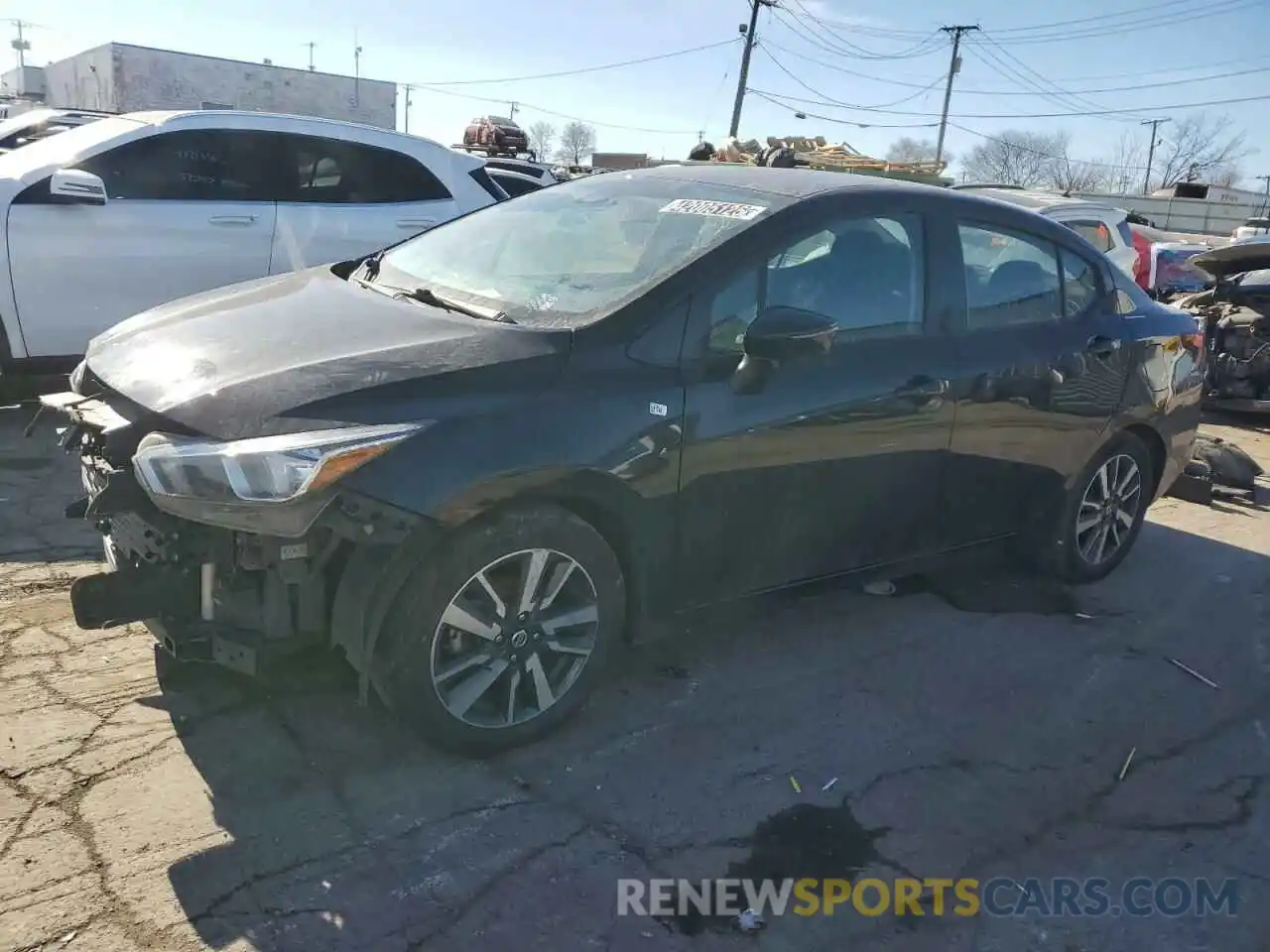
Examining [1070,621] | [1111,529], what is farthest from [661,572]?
[1111,529]

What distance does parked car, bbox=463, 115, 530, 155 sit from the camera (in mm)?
25766

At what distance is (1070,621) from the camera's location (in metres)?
4.69

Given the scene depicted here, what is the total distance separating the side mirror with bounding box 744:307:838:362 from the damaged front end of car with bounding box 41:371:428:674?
3.65 feet

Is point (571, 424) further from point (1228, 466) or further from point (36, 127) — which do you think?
point (36, 127)

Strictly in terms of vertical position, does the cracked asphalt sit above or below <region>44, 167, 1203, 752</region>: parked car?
below

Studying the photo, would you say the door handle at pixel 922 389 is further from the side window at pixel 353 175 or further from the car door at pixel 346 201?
the side window at pixel 353 175

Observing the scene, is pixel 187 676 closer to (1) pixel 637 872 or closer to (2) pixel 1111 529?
(1) pixel 637 872

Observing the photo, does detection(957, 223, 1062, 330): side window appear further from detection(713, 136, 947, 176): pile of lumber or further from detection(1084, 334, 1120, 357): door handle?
detection(713, 136, 947, 176): pile of lumber

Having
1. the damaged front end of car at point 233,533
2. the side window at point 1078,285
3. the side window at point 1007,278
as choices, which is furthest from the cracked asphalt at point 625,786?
the side window at point 1078,285

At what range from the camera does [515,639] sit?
3.12 meters

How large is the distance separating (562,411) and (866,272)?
4.74 feet

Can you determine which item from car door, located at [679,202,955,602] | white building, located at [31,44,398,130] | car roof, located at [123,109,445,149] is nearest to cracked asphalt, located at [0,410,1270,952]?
car door, located at [679,202,955,602]

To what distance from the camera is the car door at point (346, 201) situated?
689cm

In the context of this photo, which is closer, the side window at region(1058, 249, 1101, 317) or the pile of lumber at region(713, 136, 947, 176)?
the side window at region(1058, 249, 1101, 317)
